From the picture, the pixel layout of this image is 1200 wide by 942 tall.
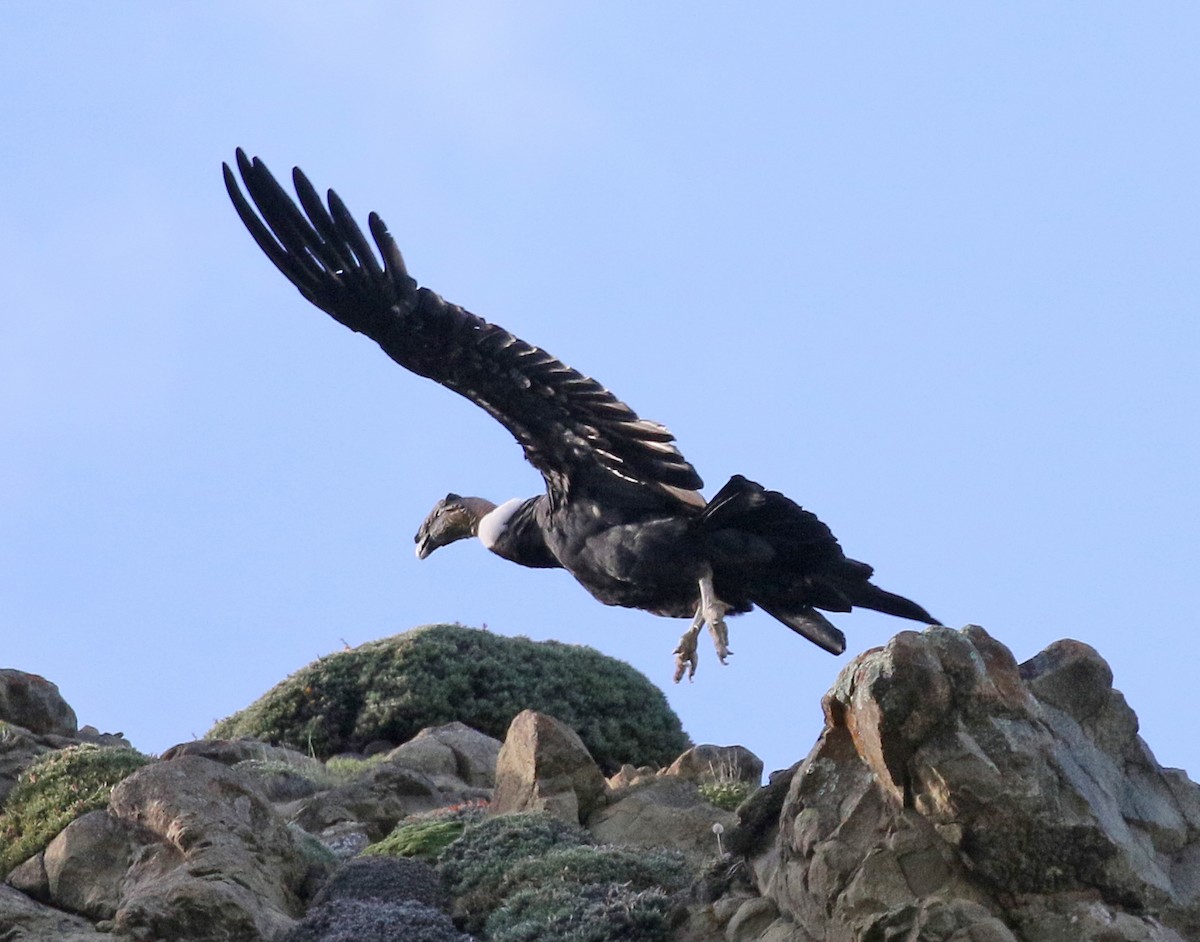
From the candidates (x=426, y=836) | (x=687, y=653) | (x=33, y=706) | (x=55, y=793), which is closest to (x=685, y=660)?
(x=687, y=653)

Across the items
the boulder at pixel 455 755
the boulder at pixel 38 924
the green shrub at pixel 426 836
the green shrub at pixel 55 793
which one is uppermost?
the boulder at pixel 455 755

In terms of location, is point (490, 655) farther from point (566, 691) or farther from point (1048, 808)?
point (1048, 808)

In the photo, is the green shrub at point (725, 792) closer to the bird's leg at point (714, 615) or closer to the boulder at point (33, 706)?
the bird's leg at point (714, 615)

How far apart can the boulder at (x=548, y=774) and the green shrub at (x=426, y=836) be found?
0.25 metres

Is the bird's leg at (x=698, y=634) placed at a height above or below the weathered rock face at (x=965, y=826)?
above

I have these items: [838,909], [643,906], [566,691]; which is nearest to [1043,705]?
[838,909]

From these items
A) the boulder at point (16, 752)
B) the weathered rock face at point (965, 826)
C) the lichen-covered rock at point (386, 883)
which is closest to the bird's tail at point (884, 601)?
A: the weathered rock face at point (965, 826)

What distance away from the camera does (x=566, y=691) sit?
1669 centimetres

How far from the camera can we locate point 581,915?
357 inches

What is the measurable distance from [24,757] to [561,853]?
4113 mm

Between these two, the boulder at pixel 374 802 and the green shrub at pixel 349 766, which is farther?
the green shrub at pixel 349 766

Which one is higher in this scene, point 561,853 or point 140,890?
point 561,853

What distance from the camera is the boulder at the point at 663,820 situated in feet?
34.6

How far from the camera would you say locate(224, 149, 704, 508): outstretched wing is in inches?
404
